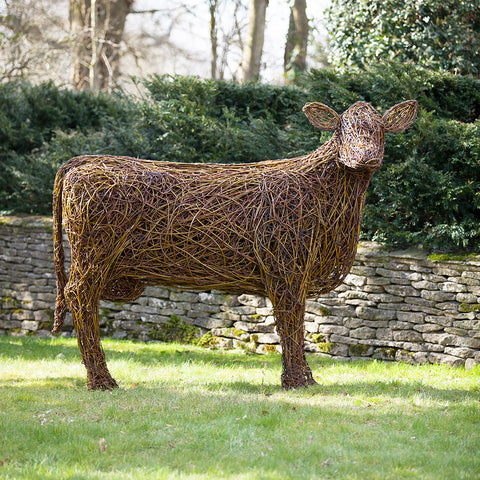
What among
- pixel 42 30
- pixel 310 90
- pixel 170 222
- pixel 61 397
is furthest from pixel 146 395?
pixel 42 30

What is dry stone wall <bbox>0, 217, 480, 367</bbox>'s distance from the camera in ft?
21.7

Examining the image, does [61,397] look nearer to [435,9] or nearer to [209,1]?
[435,9]

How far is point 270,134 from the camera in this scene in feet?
28.4

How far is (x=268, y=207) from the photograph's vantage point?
201 inches

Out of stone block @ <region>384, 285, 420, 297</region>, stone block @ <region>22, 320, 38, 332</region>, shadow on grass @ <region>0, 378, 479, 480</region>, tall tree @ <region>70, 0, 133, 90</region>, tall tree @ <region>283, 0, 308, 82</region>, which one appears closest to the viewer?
shadow on grass @ <region>0, 378, 479, 480</region>

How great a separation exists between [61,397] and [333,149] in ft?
10.5

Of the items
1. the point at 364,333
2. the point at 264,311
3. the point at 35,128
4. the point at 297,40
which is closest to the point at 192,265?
the point at 264,311

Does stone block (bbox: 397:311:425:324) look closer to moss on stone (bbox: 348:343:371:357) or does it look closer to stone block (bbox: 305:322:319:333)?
moss on stone (bbox: 348:343:371:357)

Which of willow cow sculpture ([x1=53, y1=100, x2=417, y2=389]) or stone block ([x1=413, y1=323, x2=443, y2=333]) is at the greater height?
willow cow sculpture ([x1=53, y1=100, x2=417, y2=389])

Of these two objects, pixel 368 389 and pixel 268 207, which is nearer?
pixel 268 207

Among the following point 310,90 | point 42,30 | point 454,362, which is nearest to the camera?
point 454,362

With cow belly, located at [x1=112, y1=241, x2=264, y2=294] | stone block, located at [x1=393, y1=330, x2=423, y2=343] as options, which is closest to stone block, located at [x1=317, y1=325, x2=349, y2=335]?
stone block, located at [x1=393, y1=330, x2=423, y2=343]

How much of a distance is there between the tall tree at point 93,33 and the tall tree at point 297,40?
4438mm

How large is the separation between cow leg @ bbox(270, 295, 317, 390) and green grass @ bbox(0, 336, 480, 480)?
145 mm
